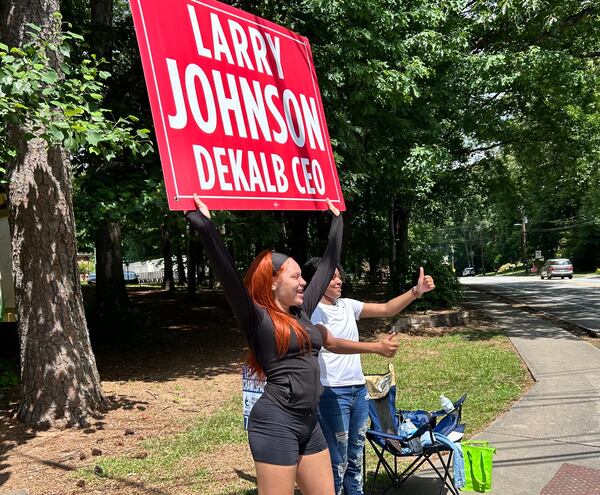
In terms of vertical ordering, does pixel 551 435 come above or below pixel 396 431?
below

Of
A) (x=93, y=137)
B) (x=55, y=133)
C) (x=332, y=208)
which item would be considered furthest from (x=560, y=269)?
(x=332, y=208)

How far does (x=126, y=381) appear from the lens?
31.6 feet

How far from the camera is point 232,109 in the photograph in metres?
2.62

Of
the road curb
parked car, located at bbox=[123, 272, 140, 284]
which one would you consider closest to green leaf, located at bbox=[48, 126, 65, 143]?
the road curb

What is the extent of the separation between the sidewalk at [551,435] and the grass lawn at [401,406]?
0.30 meters

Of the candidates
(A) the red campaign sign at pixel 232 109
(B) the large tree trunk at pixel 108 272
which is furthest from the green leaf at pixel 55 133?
(B) the large tree trunk at pixel 108 272

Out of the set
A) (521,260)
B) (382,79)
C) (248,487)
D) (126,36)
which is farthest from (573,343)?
(521,260)

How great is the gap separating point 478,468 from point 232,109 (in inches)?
114

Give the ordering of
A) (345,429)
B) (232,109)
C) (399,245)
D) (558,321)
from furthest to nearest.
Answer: (399,245)
(558,321)
(345,429)
(232,109)

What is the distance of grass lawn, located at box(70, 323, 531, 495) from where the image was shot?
5102 mm

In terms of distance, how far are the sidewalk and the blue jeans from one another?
112cm

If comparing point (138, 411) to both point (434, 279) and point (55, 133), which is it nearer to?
point (55, 133)

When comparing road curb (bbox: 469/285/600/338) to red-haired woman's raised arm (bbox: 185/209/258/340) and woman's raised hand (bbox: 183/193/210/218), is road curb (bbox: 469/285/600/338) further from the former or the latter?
woman's raised hand (bbox: 183/193/210/218)

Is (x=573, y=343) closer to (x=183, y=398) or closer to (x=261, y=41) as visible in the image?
(x=183, y=398)
